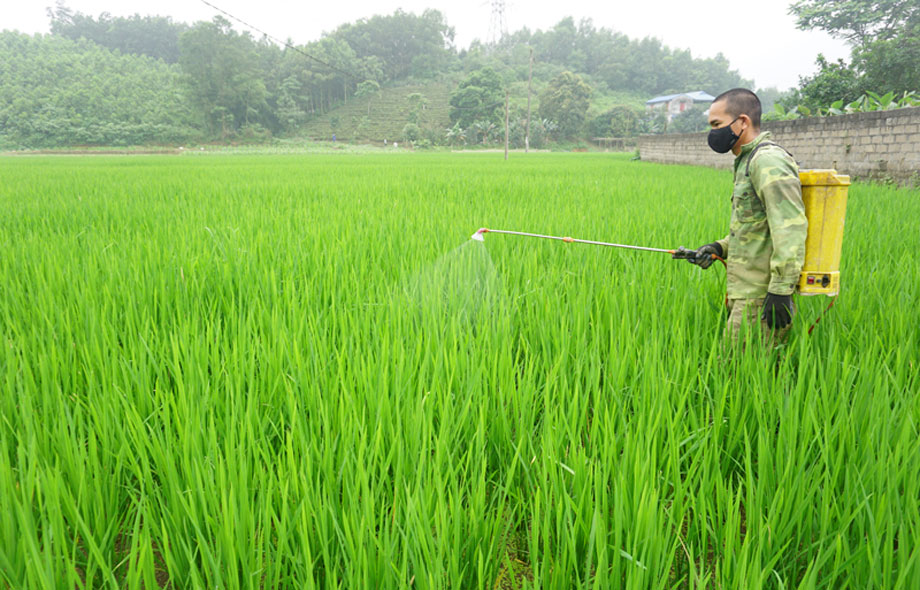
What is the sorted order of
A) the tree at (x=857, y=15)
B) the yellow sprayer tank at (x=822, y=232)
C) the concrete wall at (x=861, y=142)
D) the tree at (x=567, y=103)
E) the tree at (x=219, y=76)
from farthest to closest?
the tree at (x=219, y=76) < the tree at (x=567, y=103) < the tree at (x=857, y=15) < the concrete wall at (x=861, y=142) < the yellow sprayer tank at (x=822, y=232)

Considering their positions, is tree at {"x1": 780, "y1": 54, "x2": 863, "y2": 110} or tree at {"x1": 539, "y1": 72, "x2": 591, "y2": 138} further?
tree at {"x1": 539, "y1": 72, "x2": 591, "y2": 138}

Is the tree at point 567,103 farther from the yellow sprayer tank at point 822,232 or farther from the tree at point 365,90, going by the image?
the yellow sprayer tank at point 822,232

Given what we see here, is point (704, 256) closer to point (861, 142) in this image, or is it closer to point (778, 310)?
point (778, 310)

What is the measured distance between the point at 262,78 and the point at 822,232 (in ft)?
215

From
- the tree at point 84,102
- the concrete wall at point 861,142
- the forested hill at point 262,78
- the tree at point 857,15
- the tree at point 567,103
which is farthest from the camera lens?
the tree at point 567,103

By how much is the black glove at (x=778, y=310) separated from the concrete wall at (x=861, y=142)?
6881 mm

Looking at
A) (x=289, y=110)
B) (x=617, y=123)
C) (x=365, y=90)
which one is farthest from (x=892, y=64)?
(x=365, y=90)

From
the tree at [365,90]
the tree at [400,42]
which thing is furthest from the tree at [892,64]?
the tree at [400,42]

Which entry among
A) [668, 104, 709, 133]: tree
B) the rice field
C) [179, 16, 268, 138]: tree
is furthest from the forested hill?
the rice field

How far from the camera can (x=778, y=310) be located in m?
1.61

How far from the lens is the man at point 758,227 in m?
1.56

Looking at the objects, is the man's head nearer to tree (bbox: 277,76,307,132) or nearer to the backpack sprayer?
the backpack sprayer

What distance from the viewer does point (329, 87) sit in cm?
6475

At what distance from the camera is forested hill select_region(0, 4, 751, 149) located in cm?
4453
